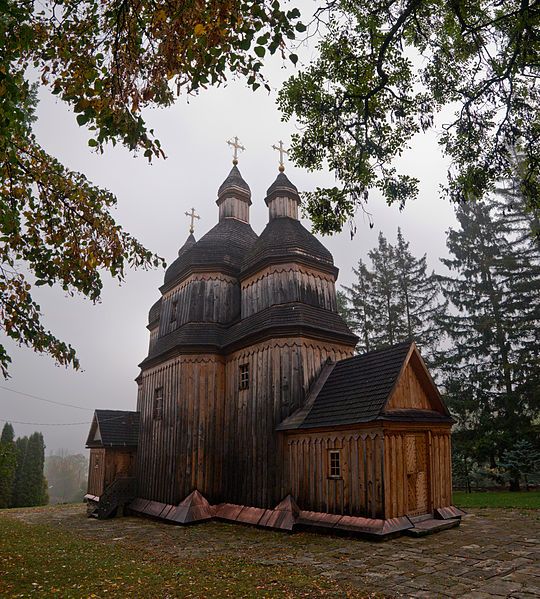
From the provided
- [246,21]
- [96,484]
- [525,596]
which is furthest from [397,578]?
[96,484]

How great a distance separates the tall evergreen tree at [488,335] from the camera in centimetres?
2292

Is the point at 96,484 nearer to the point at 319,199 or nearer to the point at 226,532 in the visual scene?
the point at 226,532

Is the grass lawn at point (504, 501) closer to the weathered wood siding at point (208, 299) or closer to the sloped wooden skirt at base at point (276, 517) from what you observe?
the sloped wooden skirt at base at point (276, 517)

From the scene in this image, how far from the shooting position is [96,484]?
2186cm

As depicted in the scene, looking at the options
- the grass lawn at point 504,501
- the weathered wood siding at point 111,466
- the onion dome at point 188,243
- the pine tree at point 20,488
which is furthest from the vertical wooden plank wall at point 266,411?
the pine tree at point 20,488

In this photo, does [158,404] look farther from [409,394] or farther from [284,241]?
[409,394]

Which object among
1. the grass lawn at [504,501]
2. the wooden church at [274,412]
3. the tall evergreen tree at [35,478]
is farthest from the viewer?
the tall evergreen tree at [35,478]

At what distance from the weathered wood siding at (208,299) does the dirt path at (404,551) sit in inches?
300

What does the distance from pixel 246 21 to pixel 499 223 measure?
26072 mm

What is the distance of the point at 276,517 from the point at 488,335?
53.7 feet

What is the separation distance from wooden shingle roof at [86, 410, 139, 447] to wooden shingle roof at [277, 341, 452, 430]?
1075 centimetres

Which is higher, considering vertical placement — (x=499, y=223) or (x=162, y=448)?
(x=499, y=223)

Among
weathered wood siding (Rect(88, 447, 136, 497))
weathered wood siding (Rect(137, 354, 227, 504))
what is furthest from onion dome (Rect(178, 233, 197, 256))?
weathered wood siding (Rect(88, 447, 136, 497))

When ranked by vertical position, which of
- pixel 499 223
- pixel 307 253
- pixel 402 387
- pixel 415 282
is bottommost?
pixel 402 387
